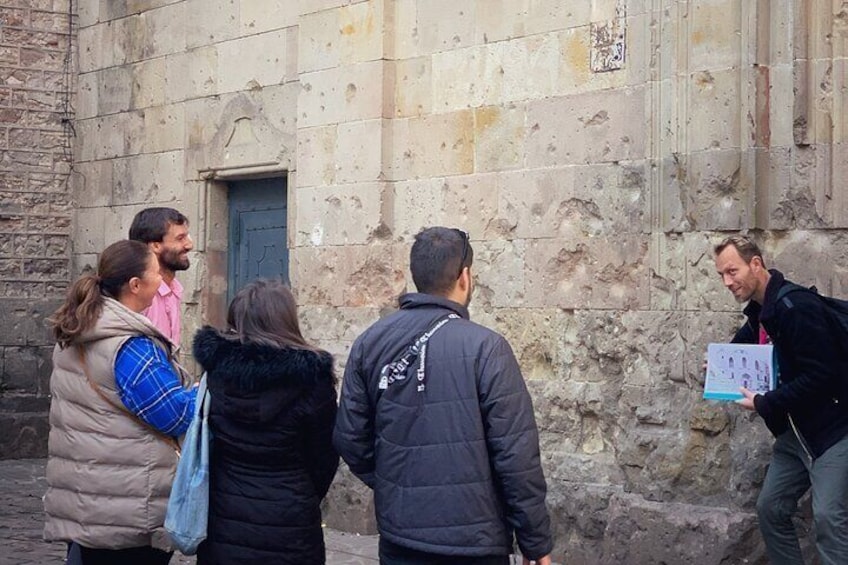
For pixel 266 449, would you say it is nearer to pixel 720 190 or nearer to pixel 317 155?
pixel 720 190

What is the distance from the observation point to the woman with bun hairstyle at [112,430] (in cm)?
513

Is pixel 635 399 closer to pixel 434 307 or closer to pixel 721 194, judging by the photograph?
pixel 721 194

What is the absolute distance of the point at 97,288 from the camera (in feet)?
17.6

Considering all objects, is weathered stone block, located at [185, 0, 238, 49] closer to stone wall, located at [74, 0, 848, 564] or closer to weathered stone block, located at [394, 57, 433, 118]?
stone wall, located at [74, 0, 848, 564]

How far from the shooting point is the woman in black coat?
483 cm

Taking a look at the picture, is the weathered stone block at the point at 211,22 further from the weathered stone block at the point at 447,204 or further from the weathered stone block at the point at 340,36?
the weathered stone block at the point at 447,204

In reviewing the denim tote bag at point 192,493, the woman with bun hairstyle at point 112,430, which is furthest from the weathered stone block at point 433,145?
the denim tote bag at point 192,493

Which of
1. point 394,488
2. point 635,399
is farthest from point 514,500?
point 635,399

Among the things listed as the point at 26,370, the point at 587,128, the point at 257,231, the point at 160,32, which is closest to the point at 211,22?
the point at 160,32

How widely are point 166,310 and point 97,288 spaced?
142 centimetres

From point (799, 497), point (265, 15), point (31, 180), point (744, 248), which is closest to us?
point (744, 248)

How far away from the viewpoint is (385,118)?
9.46 metres

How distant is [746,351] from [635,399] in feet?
4.81

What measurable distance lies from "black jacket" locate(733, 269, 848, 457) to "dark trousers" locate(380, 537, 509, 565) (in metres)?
2.01
